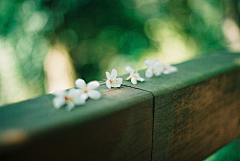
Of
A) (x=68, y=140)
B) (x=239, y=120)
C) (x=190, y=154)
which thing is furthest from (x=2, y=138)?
(x=239, y=120)

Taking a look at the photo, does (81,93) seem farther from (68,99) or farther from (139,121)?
(139,121)

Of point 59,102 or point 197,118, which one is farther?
point 197,118

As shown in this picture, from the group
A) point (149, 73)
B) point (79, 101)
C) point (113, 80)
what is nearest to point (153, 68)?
point (149, 73)

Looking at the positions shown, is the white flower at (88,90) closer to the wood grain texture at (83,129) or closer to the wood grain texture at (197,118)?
the wood grain texture at (83,129)

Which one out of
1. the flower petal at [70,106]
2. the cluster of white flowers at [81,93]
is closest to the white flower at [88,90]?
the cluster of white flowers at [81,93]

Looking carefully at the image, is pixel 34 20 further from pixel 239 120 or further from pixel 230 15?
pixel 230 15

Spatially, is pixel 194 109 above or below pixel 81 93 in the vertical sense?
below

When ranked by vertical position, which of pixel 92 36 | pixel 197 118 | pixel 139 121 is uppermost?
pixel 92 36

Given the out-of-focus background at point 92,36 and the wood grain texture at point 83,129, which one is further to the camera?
the out-of-focus background at point 92,36
